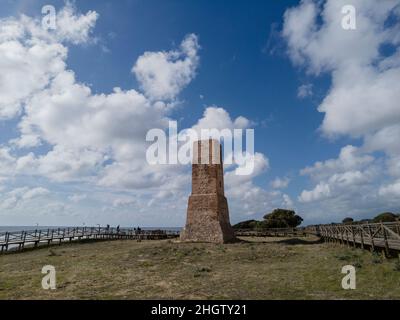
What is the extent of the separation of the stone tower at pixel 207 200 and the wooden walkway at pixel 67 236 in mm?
10445

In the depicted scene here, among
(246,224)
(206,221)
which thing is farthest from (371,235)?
(246,224)

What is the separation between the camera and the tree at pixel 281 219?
150 feet

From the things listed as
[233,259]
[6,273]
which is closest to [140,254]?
[233,259]

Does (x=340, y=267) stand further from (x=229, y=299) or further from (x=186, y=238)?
(x=186, y=238)

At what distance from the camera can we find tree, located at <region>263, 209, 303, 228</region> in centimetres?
4572

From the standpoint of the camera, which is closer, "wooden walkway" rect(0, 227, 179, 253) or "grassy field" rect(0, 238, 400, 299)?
"grassy field" rect(0, 238, 400, 299)

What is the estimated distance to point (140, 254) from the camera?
57.1 ft

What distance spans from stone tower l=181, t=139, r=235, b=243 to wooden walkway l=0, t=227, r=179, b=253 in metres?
10.4

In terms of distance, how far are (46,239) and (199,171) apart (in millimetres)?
15824

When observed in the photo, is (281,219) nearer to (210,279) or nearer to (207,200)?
(207,200)

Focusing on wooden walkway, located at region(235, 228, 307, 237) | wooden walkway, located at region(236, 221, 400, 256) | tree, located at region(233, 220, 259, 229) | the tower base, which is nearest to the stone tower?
the tower base
